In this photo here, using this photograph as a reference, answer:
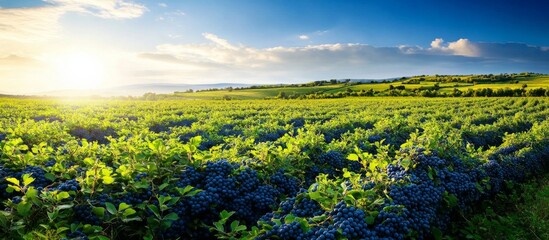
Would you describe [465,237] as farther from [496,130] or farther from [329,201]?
[496,130]

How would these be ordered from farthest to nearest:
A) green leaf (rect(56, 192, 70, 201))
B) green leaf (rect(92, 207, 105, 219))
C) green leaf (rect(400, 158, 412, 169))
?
1. green leaf (rect(400, 158, 412, 169))
2. green leaf (rect(92, 207, 105, 219))
3. green leaf (rect(56, 192, 70, 201))

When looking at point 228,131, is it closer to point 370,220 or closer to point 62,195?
point 370,220

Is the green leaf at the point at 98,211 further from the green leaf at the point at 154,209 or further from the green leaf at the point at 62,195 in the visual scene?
the green leaf at the point at 154,209

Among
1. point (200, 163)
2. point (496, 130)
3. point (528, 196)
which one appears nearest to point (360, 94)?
point (496, 130)

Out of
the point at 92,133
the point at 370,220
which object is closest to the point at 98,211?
the point at 370,220

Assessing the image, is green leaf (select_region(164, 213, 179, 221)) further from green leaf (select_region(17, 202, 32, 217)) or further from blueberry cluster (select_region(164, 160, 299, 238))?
green leaf (select_region(17, 202, 32, 217))

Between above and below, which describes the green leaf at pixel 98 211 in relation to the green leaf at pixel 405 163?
above

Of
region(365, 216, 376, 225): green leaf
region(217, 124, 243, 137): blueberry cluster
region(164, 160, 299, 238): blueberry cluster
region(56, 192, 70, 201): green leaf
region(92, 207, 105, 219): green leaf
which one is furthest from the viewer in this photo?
region(217, 124, 243, 137): blueberry cluster

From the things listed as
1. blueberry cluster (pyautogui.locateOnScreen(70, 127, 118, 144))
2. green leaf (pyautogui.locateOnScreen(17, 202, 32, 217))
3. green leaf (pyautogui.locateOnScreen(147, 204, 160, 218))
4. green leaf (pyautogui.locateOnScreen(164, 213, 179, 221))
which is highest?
green leaf (pyautogui.locateOnScreen(17, 202, 32, 217))

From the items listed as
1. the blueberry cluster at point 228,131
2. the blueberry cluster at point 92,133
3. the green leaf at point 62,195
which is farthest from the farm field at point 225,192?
the blueberry cluster at point 92,133

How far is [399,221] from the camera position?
4102mm

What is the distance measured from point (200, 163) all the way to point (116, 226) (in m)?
1.41

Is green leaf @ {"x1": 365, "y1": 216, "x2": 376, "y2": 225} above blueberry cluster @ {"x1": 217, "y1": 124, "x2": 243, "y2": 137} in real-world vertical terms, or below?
above

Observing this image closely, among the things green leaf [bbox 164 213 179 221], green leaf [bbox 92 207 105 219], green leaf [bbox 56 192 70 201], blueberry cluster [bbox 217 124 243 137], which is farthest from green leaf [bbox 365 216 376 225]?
blueberry cluster [bbox 217 124 243 137]
